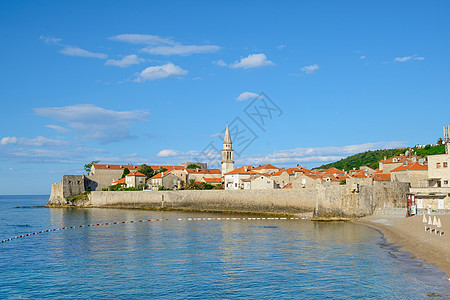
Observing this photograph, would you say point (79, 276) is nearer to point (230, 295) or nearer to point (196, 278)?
point (196, 278)

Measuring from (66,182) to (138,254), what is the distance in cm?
6937

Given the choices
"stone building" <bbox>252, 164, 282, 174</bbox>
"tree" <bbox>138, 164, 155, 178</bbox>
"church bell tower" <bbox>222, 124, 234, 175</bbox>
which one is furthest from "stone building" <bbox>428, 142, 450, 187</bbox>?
"tree" <bbox>138, 164, 155, 178</bbox>

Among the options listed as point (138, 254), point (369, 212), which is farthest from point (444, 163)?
point (138, 254)

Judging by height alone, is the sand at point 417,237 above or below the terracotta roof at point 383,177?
below

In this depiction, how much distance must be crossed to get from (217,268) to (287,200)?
102 ft

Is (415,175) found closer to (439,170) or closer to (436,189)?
(439,170)

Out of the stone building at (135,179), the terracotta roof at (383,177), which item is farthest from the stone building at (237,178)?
the terracotta roof at (383,177)

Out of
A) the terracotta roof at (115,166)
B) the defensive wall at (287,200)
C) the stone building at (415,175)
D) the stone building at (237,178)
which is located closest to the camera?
the defensive wall at (287,200)

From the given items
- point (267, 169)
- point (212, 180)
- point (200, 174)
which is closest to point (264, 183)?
point (212, 180)

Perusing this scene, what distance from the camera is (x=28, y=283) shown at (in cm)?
1825

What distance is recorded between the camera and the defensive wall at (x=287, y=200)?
1666 inches

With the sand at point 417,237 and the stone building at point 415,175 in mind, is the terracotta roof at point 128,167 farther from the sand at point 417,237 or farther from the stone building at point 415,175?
the sand at point 417,237

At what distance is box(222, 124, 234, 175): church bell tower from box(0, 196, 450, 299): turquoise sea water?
58.7 metres

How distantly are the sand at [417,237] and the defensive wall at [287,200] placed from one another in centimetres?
298
